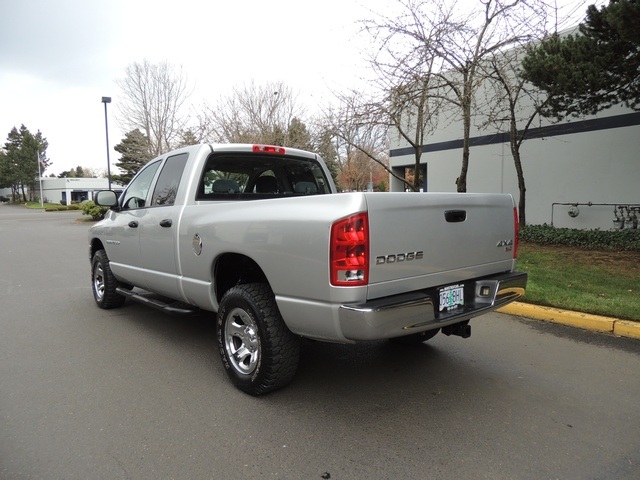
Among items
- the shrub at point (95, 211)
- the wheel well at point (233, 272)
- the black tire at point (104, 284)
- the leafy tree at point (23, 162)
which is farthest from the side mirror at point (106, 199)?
the leafy tree at point (23, 162)

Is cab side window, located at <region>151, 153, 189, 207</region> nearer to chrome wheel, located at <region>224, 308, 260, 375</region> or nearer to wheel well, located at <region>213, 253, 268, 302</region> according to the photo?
wheel well, located at <region>213, 253, 268, 302</region>

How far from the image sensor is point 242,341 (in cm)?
349

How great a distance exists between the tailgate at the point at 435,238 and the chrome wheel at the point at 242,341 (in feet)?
3.62

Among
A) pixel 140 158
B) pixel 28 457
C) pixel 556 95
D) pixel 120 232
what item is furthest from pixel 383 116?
pixel 140 158

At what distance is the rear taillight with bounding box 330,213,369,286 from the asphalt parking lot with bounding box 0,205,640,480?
41.1 inches

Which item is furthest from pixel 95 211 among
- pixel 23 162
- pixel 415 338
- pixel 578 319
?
pixel 23 162

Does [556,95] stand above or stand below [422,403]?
above

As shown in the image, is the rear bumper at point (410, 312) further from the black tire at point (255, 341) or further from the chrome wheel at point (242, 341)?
the chrome wheel at point (242, 341)

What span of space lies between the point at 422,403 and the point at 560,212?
1193cm

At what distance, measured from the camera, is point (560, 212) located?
43.0 ft

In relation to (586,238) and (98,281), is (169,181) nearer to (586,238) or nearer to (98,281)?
(98,281)

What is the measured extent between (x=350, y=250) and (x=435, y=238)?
740 millimetres

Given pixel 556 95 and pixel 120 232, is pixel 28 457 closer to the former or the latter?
pixel 120 232

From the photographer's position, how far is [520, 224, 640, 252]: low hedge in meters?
9.80
